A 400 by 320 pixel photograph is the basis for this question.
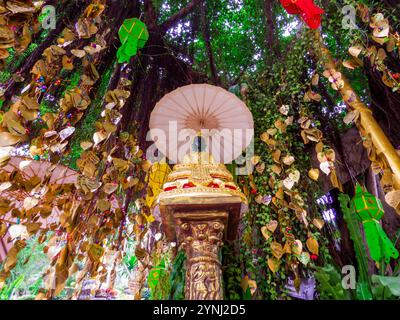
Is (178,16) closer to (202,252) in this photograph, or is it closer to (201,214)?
(201,214)

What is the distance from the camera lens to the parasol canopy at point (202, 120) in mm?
1506

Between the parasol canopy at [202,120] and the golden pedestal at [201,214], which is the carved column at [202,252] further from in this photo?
the parasol canopy at [202,120]

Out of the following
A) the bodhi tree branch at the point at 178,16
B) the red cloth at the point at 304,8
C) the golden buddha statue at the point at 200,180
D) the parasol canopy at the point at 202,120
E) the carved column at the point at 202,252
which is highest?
the bodhi tree branch at the point at 178,16

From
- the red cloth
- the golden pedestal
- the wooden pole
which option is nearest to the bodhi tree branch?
the red cloth

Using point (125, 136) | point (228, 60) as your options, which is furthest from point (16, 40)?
point (228, 60)

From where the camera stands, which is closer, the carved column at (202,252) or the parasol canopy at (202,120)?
the carved column at (202,252)

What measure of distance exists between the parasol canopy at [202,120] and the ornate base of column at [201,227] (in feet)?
1.52

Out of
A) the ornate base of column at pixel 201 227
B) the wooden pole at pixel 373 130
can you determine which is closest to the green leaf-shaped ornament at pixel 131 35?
the ornate base of column at pixel 201 227

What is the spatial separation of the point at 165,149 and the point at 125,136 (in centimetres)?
29

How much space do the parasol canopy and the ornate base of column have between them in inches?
18.2

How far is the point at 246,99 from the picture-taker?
1.93 metres

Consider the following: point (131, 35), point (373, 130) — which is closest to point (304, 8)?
point (373, 130)

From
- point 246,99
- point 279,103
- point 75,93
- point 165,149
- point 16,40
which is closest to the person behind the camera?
point 16,40
